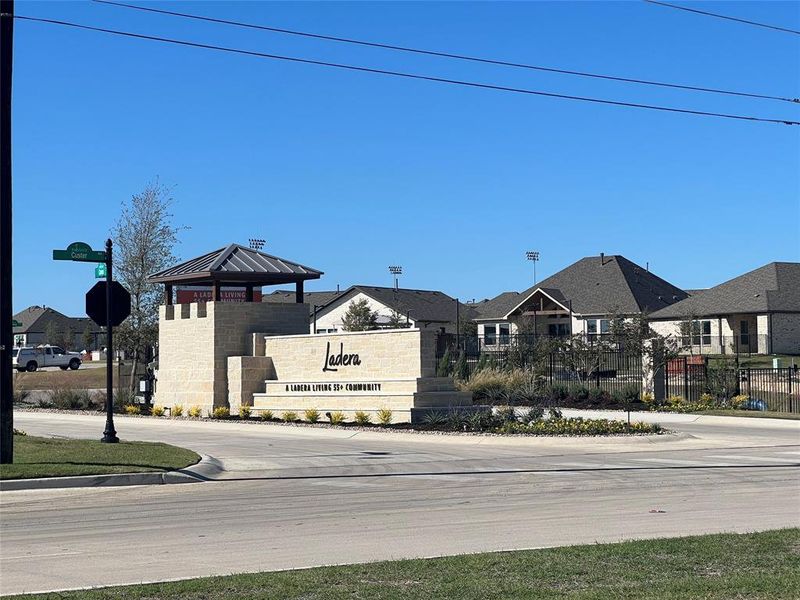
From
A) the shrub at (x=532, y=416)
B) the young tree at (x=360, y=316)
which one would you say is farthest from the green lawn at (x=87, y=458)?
the young tree at (x=360, y=316)

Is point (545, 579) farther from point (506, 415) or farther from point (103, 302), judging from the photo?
point (506, 415)

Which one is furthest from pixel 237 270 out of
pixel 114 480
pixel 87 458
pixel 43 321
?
pixel 43 321

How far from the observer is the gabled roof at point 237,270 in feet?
99.7

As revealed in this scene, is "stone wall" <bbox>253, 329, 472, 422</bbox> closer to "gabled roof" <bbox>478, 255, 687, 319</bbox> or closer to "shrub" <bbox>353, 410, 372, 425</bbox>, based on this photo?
"shrub" <bbox>353, 410, 372, 425</bbox>

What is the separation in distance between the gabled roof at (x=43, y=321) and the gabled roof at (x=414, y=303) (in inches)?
1477

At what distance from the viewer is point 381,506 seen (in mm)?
12750

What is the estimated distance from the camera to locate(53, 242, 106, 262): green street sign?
1900 cm

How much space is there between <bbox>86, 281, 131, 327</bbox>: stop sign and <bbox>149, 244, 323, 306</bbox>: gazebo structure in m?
8.31

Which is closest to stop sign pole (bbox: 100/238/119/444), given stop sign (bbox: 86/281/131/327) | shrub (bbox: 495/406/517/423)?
stop sign (bbox: 86/281/131/327)

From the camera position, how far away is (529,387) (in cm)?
3162

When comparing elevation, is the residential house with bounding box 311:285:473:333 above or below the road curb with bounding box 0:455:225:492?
above

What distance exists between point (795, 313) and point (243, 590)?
58207mm

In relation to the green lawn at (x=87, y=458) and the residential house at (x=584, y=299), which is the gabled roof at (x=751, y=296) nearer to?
the residential house at (x=584, y=299)

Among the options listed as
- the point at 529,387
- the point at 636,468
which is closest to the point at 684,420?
the point at 529,387
